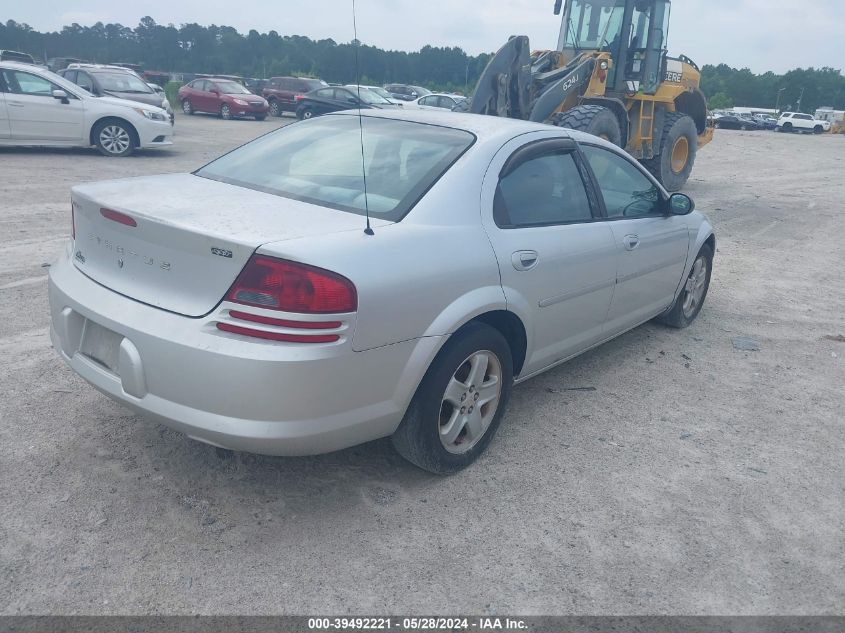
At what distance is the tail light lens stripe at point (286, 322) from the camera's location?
2.58m

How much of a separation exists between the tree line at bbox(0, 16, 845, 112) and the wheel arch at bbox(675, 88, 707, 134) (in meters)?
3.93

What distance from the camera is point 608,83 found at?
1245 cm

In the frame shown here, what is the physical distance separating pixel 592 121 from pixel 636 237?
711 centimetres

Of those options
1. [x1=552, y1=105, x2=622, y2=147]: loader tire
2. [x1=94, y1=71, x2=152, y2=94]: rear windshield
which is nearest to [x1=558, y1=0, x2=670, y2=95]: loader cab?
[x1=552, y1=105, x2=622, y2=147]: loader tire

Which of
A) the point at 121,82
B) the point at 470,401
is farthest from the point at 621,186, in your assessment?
the point at 121,82

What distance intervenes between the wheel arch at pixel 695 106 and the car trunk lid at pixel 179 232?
41.2 ft

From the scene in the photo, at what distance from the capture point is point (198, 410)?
266 centimetres

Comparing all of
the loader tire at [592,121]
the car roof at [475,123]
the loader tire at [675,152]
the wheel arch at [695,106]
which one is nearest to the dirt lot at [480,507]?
the car roof at [475,123]

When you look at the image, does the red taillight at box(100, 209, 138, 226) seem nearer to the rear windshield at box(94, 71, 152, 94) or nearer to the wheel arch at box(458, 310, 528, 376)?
the wheel arch at box(458, 310, 528, 376)

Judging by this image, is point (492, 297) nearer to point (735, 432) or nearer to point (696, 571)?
point (696, 571)

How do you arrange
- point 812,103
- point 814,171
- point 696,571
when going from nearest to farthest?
point 696,571 < point 814,171 < point 812,103

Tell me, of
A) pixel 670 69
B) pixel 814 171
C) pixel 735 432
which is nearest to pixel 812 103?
pixel 814 171

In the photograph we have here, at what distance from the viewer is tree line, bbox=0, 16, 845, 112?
7727 millimetres

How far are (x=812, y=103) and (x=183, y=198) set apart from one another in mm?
116502
